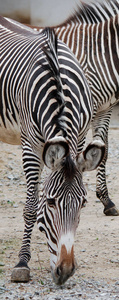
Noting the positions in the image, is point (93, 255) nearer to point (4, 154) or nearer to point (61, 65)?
point (61, 65)

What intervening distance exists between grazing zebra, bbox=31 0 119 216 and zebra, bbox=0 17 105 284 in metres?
1.57

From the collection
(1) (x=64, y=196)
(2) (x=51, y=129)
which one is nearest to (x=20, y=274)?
(1) (x=64, y=196)

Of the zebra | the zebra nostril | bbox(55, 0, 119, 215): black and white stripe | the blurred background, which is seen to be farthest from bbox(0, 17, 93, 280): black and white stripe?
the blurred background

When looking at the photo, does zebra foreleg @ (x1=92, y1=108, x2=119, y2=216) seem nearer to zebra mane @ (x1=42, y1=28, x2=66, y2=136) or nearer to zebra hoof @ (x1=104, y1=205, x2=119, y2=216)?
zebra hoof @ (x1=104, y1=205, x2=119, y2=216)

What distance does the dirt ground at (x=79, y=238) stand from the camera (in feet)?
15.8

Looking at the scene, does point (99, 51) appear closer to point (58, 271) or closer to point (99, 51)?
point (99, 51)

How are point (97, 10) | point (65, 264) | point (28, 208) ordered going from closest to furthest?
point (65, 264) < point (28, 208) < point (97, 10)

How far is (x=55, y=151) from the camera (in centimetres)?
347

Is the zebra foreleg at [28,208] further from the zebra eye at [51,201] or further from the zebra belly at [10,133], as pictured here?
the zebra eye at [51,201]

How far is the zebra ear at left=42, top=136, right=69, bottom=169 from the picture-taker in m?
3.37

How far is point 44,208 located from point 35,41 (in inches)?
82.5

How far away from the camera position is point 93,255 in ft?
17.8

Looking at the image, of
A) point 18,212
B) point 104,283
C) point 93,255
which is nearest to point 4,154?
point 18,212

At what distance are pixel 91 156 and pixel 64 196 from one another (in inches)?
15.5
